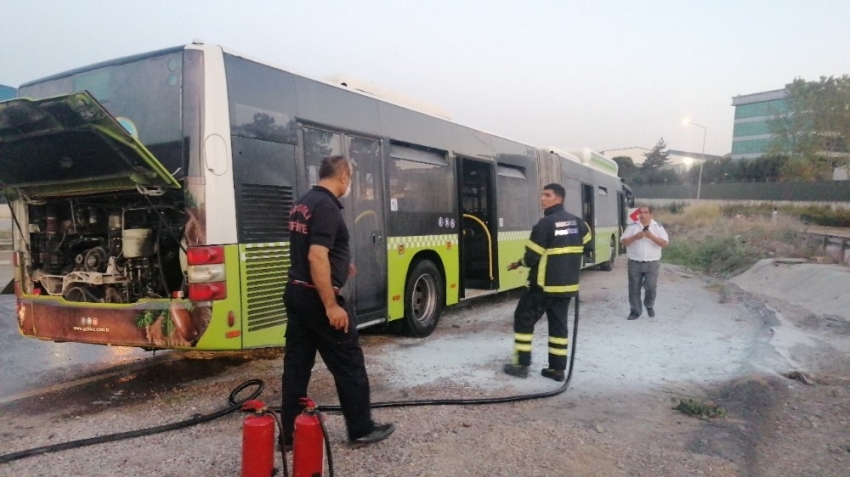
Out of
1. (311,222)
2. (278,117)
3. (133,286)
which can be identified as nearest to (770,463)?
(311,222)

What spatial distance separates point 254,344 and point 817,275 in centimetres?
1216

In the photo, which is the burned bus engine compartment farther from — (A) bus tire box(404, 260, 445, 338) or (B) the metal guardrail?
(B) the metal guardrail

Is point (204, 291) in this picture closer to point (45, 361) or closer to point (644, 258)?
point (45, 361)

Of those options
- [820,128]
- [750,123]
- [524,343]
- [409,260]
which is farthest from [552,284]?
[750,123]

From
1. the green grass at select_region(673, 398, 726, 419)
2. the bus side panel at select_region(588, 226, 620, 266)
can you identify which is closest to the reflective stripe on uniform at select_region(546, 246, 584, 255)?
the green grass at select_region(673, 398, 726, 419)

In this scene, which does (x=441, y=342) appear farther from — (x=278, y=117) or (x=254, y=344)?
(x=278, y=117)

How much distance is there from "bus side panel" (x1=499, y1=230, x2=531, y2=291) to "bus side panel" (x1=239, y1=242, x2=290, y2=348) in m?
4.97

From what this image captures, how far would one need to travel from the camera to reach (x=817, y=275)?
41.3ft

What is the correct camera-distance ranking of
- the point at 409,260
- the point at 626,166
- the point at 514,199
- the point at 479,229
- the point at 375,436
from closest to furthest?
the point at 375,436 → the point at 409,260 → the point at 479,229 → the point at 514,199 → the point at 626,166

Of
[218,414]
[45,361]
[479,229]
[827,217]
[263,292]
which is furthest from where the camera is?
[827,217]

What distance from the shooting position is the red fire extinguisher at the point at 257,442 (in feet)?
10.6

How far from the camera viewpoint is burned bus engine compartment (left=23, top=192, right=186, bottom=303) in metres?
5.21

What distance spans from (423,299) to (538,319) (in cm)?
254

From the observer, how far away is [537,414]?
15.6 ft
